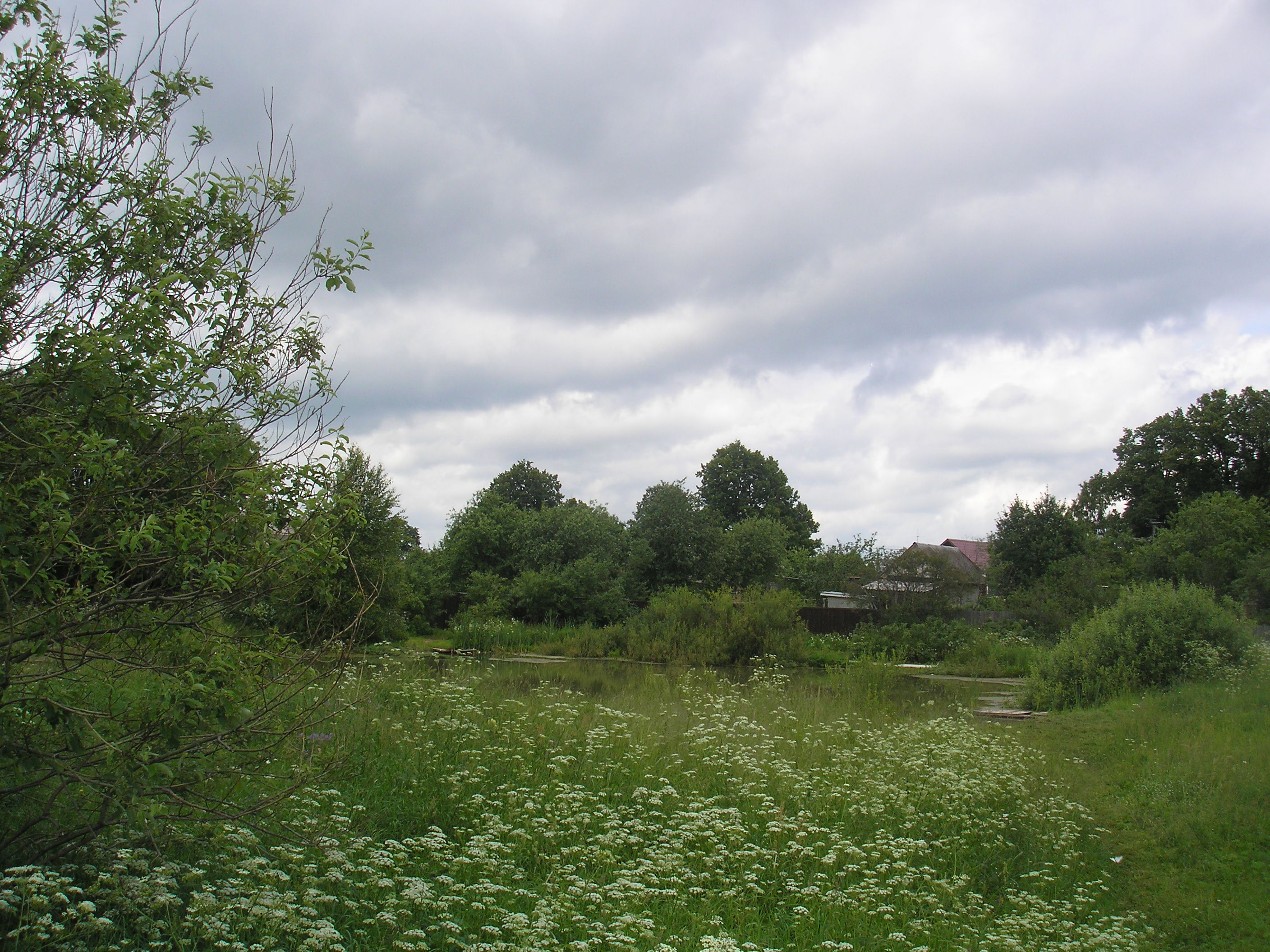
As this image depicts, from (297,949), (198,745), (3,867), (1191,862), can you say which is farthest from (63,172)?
(1191,862)

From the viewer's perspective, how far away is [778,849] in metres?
5.90

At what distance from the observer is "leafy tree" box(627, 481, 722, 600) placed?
33.7 meters

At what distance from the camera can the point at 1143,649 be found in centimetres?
1586

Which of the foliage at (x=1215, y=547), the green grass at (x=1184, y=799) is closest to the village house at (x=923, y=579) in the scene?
the foliage at (x=1215, y=547)

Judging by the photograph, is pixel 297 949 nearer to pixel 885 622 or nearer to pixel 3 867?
pixel 3 867

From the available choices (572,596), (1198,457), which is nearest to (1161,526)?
(1198,457)

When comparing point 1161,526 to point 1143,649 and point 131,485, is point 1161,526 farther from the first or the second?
point 131,485

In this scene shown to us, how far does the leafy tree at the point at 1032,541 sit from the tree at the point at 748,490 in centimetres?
2336

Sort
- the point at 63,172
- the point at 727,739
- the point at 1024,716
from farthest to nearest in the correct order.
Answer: the point at 1024,716 → the point at 727,739 → the point at 63,172

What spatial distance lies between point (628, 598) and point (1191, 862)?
26871 mm

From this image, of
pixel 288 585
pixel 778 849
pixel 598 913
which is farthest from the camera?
pixel 778 849

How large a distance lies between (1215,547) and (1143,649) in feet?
50.8

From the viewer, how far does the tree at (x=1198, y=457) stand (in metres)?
44.2

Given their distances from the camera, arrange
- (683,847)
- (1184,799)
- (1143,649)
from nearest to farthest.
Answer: (683,847) → (1184,799) → (1143,649)
